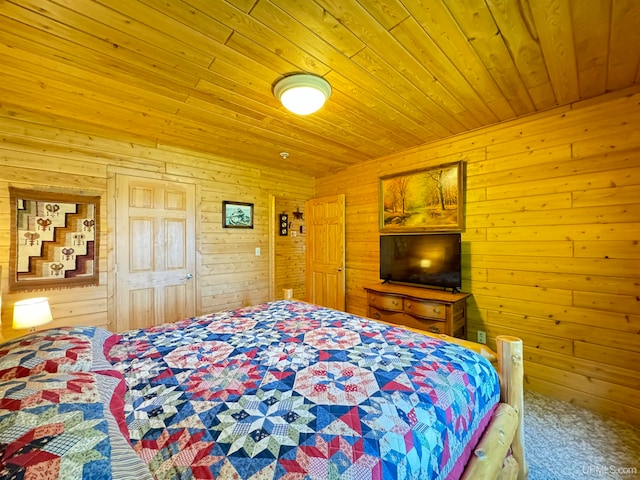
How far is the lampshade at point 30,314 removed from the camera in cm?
212

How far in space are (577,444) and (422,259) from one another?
71.7 inches

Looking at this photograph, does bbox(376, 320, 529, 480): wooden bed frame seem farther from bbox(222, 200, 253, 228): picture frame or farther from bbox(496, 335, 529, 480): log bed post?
bbox(222, 200, 253, 228): picture frame

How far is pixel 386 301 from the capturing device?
3.12 meters

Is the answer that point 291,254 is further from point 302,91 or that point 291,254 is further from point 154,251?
point 302,91

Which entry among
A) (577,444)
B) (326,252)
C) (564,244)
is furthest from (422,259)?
(577,444)

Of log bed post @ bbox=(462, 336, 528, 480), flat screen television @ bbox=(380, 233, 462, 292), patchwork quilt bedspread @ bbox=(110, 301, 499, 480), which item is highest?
flat screen television @ bbox=(380, 233, 462, 292)

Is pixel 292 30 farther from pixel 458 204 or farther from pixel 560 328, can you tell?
pixel 560 328

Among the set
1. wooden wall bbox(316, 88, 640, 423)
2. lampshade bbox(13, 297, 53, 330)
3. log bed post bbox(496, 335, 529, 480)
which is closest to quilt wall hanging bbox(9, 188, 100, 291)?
lampshade bbox(13, 297, 53, 330)

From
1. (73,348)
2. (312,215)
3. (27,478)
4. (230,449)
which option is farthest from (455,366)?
(312,215)

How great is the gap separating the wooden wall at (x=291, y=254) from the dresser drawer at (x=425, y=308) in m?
2.25

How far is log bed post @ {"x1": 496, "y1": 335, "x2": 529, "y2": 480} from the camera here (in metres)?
1.46

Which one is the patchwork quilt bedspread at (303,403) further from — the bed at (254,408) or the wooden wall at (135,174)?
the wooden wall at (135,174)

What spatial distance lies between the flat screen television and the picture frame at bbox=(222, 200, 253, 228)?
1.98 meters

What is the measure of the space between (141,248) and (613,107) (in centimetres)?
471
